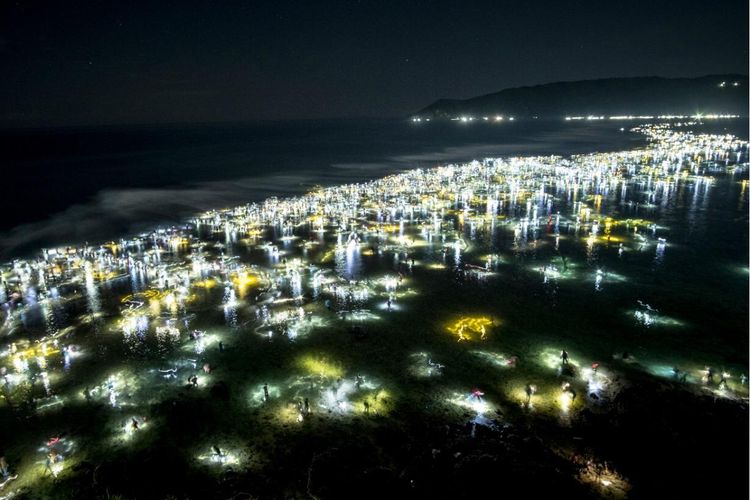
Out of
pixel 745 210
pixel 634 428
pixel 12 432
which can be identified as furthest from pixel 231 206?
pixel 745 210

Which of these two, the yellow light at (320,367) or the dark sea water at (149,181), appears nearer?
the yellow light at (320,367)

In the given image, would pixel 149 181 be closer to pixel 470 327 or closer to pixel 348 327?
pixel 348 327

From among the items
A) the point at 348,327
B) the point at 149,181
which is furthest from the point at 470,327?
the point at 149,181

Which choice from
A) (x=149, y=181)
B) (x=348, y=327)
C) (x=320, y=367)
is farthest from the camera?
(x=149, y=181)

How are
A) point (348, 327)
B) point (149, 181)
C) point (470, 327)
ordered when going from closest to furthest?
point (470, 327) < point (348, 327) < point (149, 181)

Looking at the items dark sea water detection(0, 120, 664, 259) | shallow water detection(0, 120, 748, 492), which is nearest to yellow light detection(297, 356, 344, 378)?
shallow water detection(0, 120, 748, 492)

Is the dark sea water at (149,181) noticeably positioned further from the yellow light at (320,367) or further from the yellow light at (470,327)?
the yellow light at (470,327)

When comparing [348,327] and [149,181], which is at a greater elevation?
[149,181]

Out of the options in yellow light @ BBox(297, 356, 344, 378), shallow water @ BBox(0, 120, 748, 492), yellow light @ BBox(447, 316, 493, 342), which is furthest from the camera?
yellow light @ BBox(447, 316, 493, 342)

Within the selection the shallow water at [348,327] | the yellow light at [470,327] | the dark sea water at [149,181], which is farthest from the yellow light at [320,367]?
the dark sea water at [149,181]

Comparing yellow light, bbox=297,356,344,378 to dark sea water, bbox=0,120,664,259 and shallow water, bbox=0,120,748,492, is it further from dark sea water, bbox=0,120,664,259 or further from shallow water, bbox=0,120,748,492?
dark sea water, bbox=0,120,664,259

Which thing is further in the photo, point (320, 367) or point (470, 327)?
point (470, 327)

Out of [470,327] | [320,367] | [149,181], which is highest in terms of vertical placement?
[149,181]

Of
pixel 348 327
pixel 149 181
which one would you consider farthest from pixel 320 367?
pixel 149 181
